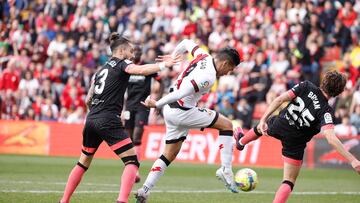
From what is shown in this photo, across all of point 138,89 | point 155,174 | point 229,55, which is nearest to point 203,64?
point 229,55

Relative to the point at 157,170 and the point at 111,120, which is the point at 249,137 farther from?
the point at 111,120

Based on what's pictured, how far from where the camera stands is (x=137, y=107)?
1772 centimetres

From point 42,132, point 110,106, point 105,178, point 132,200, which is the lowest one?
point 42,132

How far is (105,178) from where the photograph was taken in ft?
56.9

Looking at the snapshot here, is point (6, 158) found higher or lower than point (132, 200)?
lower

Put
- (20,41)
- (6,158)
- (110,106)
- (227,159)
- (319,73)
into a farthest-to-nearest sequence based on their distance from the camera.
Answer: (20,41)
(319,73)
(6,158)
(227,159)
(110,106)

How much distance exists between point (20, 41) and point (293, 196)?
63.7 feet

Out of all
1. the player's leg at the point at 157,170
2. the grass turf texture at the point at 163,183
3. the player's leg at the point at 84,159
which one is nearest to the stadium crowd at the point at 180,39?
the grass turf texture at the point at 163,183

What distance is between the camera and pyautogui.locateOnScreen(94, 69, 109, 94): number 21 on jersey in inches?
447

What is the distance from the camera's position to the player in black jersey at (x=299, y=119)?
10.7 metres

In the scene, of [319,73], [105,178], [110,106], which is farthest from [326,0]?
[110,106]

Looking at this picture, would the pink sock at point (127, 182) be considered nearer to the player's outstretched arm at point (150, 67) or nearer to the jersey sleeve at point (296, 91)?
the player's outstretched arm at point (150, 67)

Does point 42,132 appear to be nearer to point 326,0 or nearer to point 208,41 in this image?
point 208,41

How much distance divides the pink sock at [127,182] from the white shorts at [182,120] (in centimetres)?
143
